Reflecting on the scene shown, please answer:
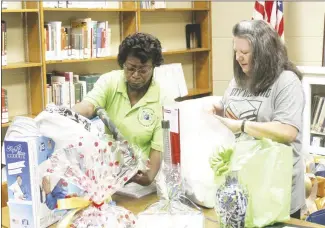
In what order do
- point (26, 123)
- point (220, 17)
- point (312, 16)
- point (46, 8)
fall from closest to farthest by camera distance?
point (26, 123)
point (46, 8)
point (312, 16)
point (220, 17)

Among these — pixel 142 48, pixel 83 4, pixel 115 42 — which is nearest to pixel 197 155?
pixel 142 48

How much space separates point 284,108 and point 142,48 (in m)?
0.61

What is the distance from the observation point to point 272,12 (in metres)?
3.94

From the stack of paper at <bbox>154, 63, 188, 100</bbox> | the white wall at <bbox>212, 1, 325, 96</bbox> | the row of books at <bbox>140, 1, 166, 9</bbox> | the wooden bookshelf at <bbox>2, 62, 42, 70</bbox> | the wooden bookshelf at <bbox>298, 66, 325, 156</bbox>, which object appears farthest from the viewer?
the stack of paper at <bbox>154, 63, 188, 100</bbox>

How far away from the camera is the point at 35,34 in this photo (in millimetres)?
3527

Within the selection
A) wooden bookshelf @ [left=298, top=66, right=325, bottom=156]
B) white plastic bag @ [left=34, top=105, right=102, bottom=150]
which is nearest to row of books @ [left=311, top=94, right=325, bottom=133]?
wooden bookshelf @ [left=298, top=66, right=325, bottom=156]

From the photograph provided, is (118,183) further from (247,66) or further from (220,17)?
(220,17)

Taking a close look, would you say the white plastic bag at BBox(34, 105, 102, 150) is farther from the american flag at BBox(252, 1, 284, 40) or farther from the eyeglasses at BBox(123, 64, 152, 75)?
the american flag at BBox(252, 1, 284, 40)

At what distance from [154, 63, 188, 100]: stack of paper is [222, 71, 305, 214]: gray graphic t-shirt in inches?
94.9

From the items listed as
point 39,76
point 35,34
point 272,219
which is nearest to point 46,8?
point 35,34

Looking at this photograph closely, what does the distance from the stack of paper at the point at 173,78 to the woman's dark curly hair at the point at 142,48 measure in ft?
7.80

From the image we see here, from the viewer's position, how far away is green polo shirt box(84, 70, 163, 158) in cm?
189

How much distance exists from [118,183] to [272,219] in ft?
1.50

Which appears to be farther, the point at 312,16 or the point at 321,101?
the point at 312,16
